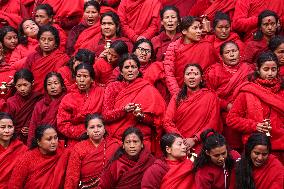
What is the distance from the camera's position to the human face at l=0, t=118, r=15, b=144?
8562mm

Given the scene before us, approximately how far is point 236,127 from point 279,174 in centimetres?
90

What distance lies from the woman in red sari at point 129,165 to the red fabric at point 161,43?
184 cm

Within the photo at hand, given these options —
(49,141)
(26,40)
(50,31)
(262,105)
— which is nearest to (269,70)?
(262,105)

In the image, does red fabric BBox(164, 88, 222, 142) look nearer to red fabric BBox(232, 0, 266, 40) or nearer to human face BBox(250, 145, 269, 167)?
human face BBox(250, 145, 269, 167)

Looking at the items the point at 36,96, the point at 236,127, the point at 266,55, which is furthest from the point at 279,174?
the point at 36,96

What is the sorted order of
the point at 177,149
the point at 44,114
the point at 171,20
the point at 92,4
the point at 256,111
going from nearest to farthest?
the point at 177,149 < the point at 256,111 < the point at 44,114 < the point at 171,20 < the point at 92,4

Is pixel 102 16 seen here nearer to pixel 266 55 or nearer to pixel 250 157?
pixel 266 55

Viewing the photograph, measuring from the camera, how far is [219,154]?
24.1 feet

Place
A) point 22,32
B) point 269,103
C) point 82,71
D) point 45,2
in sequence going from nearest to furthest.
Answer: point 269,103 → point 82,71 → point 22,32 → point 45,2

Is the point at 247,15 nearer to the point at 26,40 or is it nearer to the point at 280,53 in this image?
the point at 280,53

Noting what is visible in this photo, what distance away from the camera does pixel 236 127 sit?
803cm

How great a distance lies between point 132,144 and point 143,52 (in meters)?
1.65

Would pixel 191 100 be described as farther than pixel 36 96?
No

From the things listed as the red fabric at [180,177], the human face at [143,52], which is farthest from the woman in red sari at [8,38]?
the red fabric at [180,177]
